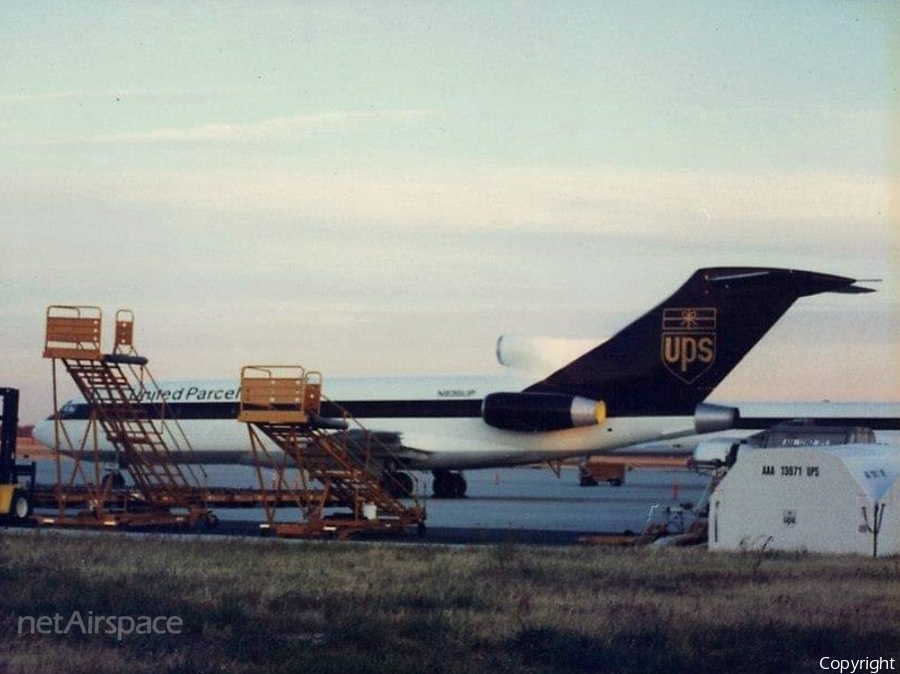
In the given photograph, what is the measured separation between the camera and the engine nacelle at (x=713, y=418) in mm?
37562

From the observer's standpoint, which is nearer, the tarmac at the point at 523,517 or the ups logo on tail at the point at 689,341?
the tarmac at the point at 523,517

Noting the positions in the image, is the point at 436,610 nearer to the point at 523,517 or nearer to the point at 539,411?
the point at 523,517

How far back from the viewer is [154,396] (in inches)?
1828

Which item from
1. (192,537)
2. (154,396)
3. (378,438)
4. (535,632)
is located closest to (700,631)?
(535,632)

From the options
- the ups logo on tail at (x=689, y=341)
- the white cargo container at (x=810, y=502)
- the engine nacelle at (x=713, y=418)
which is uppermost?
the ups logo on tail at (x=689, y=341)

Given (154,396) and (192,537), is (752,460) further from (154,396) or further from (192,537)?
(154,396)

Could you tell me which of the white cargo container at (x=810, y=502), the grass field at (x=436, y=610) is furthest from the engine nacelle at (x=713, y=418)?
the grass field at (x=436, y=610)

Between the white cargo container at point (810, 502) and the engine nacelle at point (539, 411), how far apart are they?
15.2 meters

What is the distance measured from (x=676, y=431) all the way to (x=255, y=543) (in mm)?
17956

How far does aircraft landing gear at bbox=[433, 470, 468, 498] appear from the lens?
46.0 m

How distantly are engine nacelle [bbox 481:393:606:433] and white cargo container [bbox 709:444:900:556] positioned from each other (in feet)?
49.7

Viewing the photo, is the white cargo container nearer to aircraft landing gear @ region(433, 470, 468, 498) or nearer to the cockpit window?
aircraft landing gear @ region(433, 470, 468, 498)

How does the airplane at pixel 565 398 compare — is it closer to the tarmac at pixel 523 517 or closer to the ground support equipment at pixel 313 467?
the tarmac at pixel 523 517

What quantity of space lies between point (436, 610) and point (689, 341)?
2342cm
